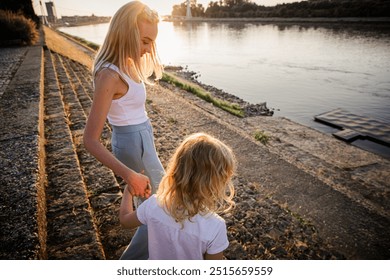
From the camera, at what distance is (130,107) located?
5.04ft

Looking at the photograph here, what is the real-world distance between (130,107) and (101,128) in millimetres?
290

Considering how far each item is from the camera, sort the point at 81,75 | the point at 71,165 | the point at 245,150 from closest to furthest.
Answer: the point at 71,165 < the point at 245,150 < the point at 81,75

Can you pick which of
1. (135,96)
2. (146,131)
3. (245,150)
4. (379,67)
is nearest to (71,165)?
(146,131)

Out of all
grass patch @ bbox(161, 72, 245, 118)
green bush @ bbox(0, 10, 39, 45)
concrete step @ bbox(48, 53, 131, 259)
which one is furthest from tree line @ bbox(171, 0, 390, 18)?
concrete step @ bbox(48, 53, 131, 259)

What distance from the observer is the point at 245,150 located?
14.1 feet

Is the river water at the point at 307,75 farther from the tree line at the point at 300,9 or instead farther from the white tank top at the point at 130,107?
the tree line at the point at 300,9

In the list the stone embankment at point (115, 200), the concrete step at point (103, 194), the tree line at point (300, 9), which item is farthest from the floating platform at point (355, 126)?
the tree line at point (300, 9)

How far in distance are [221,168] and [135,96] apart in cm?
65

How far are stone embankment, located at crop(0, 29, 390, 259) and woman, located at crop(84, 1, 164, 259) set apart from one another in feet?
2.28

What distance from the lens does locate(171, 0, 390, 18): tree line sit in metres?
39.9

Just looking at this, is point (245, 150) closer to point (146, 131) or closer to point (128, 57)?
point (146, 131)

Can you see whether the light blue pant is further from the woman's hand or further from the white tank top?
the woman's hand

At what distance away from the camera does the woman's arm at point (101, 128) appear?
1.28 meters

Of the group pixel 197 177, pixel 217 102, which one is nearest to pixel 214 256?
pixel 197 177
